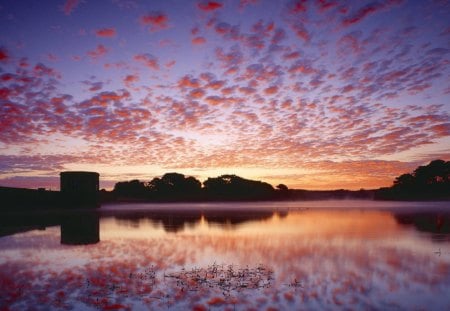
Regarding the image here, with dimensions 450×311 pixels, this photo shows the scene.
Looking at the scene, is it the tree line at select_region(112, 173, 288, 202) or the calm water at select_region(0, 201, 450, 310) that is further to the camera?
the tree line at select_region(112, 173, 288, 202)

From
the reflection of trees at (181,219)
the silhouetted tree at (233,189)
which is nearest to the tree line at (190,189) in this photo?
the silhouetted tree at (233,189)

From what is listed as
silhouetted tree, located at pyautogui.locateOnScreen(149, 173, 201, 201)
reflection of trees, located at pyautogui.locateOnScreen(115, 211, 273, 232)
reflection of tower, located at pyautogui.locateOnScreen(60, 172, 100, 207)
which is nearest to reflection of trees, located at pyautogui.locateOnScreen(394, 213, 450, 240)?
reflection of trees, located at pyautogui.locateOnScreen(115, 211, 273, 232)

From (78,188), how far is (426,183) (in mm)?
136077

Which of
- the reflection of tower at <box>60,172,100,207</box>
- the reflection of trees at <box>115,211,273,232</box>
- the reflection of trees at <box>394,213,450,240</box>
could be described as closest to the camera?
the reflection of trees at <box>394,213,450,240</box>

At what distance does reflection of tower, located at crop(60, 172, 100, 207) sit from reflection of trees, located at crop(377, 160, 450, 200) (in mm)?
123226

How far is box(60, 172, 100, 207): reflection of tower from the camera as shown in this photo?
67000 millimetres

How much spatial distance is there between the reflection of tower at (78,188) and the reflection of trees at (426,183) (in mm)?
123226

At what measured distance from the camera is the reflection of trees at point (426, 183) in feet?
467

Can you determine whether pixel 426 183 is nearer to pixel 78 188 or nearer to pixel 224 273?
pixel 78 188

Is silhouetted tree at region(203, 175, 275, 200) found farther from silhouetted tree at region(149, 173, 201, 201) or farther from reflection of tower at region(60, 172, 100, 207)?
reflection of tower at region(60, 172, 100, 207)

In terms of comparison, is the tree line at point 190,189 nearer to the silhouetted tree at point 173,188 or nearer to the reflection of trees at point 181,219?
the silhouetted tree at point 173,188

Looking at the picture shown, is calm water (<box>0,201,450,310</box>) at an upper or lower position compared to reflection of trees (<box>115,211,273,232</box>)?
lower

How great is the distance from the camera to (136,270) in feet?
50.1

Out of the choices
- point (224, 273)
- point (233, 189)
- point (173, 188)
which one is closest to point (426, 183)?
point (233, 189)
